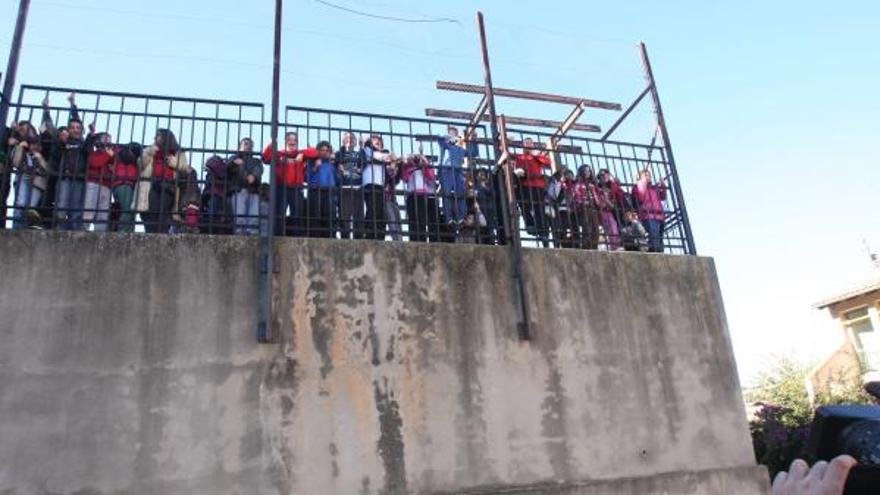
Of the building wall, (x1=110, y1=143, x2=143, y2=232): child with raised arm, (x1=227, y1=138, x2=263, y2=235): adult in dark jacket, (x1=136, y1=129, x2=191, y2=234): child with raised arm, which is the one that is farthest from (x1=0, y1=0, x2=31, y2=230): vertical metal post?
the building wall

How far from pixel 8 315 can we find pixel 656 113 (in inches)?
256

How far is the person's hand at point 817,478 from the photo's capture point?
146 centimetres

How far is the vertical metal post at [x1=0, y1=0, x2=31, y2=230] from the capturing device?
535cm

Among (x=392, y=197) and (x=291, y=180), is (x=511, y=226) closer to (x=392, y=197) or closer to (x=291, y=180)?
(x=392, y=197)

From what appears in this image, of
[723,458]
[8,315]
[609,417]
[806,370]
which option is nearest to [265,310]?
[8,315]

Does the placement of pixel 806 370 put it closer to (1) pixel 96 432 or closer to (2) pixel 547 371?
(2) pixel 547 371

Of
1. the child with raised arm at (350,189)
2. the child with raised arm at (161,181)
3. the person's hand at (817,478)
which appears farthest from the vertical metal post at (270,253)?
the person's hand at (817,478)

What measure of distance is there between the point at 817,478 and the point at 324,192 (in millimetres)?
5304

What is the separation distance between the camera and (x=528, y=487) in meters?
5.43

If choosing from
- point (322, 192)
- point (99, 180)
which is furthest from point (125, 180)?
point (322, 192)

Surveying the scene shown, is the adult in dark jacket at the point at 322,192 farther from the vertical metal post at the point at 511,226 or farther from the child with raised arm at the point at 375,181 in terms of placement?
the vertical metal post at the point at 511,226

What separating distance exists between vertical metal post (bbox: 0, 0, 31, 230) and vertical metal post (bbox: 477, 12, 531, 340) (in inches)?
162

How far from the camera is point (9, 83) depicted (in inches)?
222

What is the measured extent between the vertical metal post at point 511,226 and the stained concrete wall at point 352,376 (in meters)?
0.11
